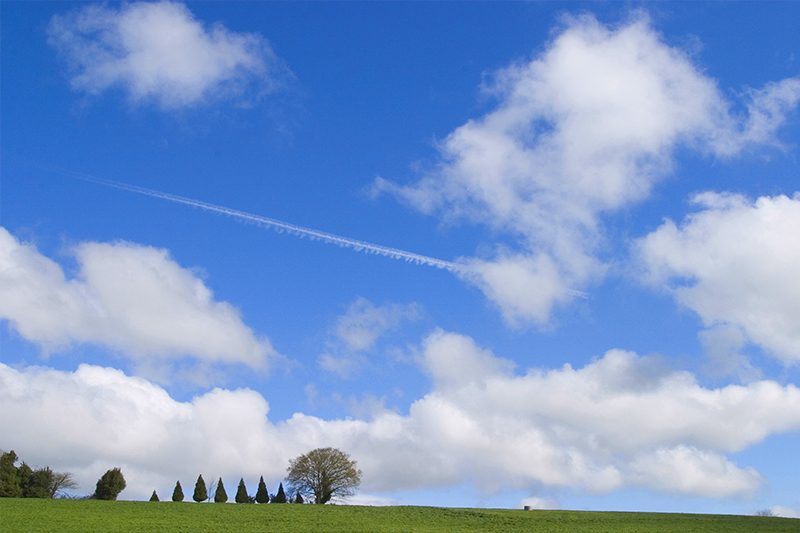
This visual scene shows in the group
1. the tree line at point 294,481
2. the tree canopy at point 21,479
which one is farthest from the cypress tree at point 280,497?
the tree canopy at point 21,479

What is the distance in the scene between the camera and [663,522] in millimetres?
65938

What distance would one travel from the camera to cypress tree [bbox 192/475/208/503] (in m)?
97.2

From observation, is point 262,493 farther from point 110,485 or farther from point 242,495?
point 110,485

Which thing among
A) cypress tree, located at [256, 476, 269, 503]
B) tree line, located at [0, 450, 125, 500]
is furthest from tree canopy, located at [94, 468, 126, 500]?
cypress tree, located at [256, 476, 269, 503]

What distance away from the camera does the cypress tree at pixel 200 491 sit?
3826 inches

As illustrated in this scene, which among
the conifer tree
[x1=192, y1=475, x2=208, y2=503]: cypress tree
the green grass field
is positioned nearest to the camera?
the green grass field

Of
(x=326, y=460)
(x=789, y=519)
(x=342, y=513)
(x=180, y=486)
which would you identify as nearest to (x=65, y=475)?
(x=180, y=486)

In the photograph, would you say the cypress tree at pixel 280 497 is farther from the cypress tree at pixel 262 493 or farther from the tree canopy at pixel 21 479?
the tree canopy at pixel 21 479

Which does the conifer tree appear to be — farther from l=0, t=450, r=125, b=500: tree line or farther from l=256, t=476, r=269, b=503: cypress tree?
l=256, t=476, r=269, b=503: cypress tree

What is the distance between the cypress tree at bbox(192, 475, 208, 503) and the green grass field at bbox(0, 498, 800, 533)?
87.2 feet

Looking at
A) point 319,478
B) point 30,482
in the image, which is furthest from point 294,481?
point 30,482

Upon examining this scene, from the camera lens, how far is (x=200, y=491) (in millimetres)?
97500

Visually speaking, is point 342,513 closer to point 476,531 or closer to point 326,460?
point 476,531

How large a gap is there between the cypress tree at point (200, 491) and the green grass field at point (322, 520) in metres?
26.6
